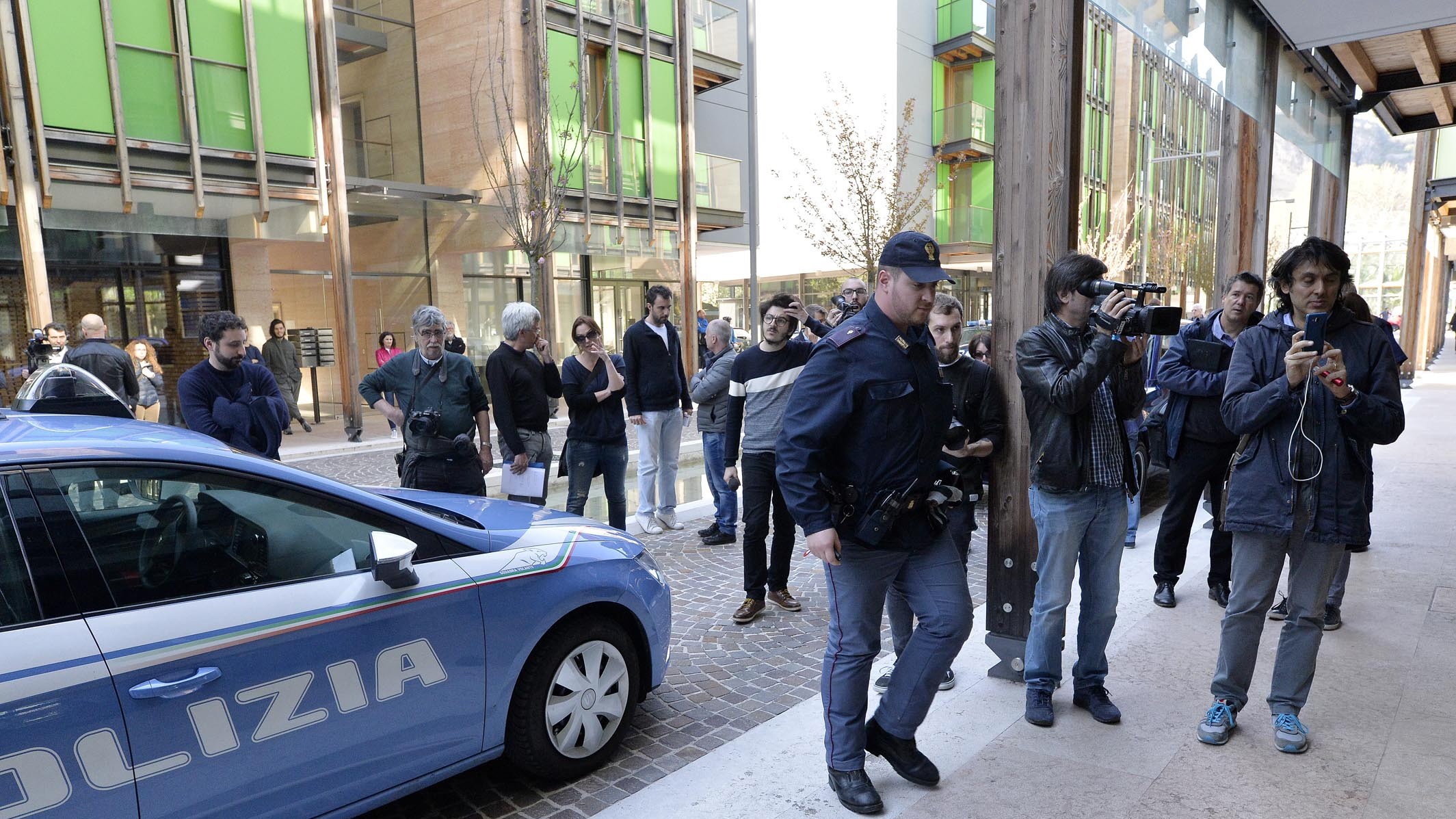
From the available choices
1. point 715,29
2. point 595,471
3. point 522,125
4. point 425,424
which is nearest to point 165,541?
point 425,424

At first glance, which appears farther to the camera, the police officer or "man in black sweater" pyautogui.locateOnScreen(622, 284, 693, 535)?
"man in black sweater" pyautogui.locateOnScreen(622, 284, 693, 535)

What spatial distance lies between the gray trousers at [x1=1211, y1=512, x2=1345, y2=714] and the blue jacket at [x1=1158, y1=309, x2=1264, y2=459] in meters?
1.65

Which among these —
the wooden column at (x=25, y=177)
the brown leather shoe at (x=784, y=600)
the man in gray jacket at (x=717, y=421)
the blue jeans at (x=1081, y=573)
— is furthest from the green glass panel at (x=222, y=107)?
the blue jeans at (x=1081, y=573)

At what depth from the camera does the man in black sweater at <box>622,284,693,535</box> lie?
24.1 ft

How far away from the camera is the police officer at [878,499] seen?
2945mm

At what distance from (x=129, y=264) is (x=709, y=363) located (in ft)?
34.3

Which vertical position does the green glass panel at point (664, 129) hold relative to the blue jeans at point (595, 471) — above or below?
above

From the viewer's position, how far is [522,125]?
1666cm

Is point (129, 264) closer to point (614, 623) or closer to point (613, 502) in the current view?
point (613, 502)

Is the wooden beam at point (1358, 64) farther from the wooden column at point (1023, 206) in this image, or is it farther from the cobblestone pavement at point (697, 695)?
the cobblestone pavement at point (697, 695)

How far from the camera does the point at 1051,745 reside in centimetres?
349

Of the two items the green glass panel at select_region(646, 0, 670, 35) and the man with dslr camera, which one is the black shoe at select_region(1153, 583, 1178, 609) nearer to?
the man with dslr camera

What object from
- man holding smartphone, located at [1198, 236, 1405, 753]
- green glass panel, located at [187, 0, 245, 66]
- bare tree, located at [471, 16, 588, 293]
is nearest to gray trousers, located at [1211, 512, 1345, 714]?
man holding smartphone, located at [1198, 236, 1405, 753]

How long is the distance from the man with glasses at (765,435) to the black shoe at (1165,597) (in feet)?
7.05
